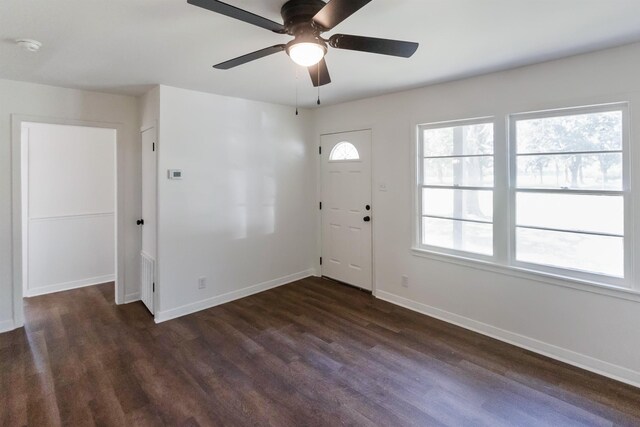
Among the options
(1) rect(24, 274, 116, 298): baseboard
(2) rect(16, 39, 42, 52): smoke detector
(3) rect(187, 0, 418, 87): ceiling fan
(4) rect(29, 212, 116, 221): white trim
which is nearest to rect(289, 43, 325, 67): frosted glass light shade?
(3) rect(187, 0, 418, 87): ceiling fan

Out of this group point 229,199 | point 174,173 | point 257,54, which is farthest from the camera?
point 229,199

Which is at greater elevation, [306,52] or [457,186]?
[306,52]

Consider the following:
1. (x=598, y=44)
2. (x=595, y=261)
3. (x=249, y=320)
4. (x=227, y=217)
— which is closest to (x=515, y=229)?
(x=595, y=261)

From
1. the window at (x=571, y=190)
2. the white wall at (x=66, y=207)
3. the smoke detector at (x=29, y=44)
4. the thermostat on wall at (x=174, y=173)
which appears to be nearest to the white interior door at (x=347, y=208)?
the window at (x=571, y=190)

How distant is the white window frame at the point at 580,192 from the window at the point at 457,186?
0.19 meters

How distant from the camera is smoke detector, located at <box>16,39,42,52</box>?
2.22m

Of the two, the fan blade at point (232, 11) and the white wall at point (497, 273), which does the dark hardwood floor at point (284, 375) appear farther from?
the fan blade at point (232, 11)

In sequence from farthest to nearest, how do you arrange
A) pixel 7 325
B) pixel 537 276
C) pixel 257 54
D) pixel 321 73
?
pixel 7 325
pixel 537 276
pixel 321 73
pixel 257 54

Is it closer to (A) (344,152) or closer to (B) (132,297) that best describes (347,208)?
(A) (344,152)

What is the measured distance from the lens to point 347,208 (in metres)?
4.51

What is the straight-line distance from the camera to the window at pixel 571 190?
2.50 metres

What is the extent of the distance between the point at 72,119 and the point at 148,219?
4.33ft

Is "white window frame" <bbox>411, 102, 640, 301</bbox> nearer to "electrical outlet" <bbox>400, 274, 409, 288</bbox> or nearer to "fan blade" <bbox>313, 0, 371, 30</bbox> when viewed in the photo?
"electrical outlet" <bbox>400, 274, 409, 288</bbox>

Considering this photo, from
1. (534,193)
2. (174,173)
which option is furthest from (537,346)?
(174,173)
